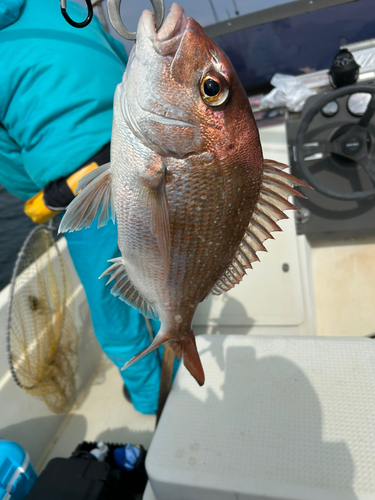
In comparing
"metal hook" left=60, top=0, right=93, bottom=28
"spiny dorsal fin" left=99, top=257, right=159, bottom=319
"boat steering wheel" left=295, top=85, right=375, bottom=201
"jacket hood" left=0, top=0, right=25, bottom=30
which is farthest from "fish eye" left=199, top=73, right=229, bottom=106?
"boat steering wheel" left=295, top=85, right=375, bottom=201

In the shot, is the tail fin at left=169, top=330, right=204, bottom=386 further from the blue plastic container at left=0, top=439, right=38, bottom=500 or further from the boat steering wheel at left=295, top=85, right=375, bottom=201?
the boat steering wheel at left=295, top=85, right=375, bottom=201

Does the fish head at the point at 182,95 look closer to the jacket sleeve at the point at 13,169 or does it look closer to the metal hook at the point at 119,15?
the metal hook at the point at 119,15

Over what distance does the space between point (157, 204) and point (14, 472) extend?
145 cm

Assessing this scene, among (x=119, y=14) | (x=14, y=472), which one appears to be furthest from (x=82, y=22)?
(x=14, y=472)

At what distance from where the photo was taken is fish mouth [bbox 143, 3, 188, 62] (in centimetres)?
59

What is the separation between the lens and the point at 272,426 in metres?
1.16

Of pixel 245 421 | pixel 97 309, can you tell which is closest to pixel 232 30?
pixel 97 309

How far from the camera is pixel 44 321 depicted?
202 cm

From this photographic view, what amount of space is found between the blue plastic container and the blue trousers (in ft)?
2.16

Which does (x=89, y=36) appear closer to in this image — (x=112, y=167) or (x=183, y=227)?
(x=112, y=167)

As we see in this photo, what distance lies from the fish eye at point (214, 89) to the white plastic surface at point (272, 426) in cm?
108

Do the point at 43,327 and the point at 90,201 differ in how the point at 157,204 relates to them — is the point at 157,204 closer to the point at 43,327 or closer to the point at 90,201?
the point at 90,201

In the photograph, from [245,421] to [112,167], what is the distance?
102 cm

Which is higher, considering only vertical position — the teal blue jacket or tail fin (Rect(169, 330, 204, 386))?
the teal blue jacket
